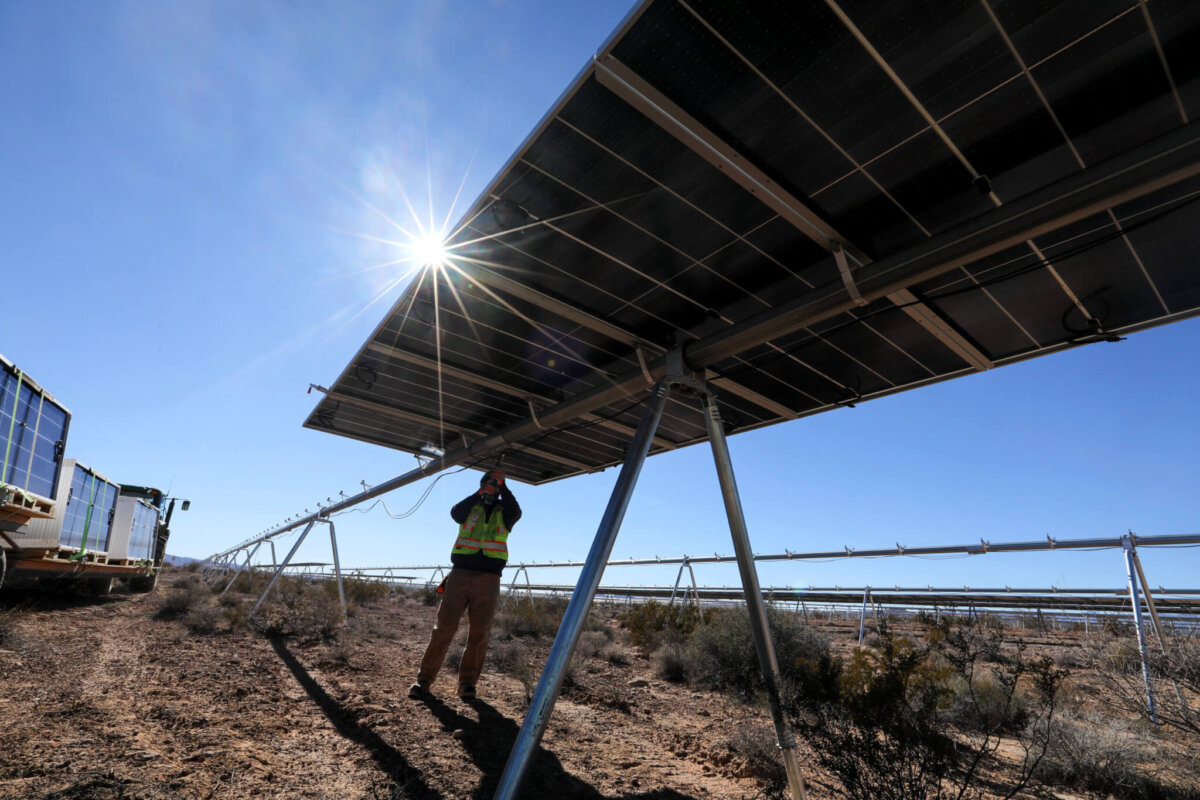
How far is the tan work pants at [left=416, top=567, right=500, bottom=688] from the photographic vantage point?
6355mm

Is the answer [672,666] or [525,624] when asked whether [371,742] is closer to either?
[672,666]

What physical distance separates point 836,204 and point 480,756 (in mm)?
5520

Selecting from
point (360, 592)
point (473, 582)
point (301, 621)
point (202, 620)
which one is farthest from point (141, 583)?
point (473, 582)

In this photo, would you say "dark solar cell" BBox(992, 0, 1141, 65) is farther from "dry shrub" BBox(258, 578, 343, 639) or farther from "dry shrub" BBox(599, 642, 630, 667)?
"dry shrub" BBox(258, 578, 343, 639)

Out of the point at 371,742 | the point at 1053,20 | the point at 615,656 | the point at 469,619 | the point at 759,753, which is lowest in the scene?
the point at 615,656

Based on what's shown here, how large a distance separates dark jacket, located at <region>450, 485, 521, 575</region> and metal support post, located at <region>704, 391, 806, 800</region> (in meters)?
3.02

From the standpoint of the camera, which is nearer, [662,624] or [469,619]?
[469,619]

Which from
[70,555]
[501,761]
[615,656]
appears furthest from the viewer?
[70,555]

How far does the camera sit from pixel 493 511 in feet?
23.0

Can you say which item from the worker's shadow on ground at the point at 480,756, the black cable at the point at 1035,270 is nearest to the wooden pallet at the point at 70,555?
the worker's shadow on ground at the point at 480,756

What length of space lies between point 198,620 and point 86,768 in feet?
25.5

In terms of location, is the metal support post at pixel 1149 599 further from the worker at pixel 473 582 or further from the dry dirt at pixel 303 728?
the worker at pixel 473 582

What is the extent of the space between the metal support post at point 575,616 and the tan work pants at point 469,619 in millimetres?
2490

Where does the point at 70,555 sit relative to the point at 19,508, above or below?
below
